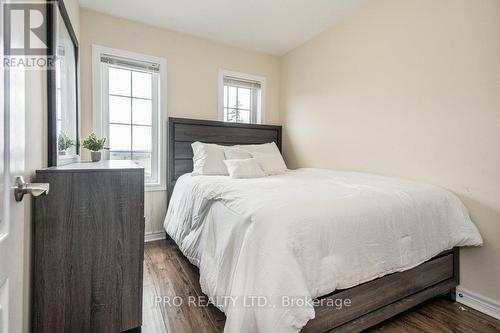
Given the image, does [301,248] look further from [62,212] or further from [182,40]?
[182,40]

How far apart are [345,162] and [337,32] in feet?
4.93

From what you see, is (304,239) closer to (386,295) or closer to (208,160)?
(386,295)

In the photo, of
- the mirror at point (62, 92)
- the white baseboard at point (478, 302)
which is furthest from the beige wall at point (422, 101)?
the mirror at point (62, 92)

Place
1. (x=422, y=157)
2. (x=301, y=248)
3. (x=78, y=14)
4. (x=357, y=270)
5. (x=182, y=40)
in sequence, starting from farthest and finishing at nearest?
(x=182, y=40), (x=78, y=14), (x=422, y=157), (x=357, y=270), (x=301, y=248)

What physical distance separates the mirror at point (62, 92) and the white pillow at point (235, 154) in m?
1.44

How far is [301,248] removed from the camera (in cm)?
114

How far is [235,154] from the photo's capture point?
9.49 ft

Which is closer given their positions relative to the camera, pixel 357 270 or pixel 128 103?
pixel 357 270

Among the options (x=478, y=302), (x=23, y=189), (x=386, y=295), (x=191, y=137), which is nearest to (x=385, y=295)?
(x=386, y=295)

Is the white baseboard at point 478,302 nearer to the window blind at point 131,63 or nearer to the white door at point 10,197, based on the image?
the white door at point 10,197

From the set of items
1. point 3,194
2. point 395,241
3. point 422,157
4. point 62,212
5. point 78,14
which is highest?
point 78,14

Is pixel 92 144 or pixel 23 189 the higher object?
pixel 92 144

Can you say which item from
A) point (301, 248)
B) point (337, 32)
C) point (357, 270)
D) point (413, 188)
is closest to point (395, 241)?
point (357, 270)

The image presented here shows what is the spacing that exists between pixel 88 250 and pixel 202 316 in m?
0.81
